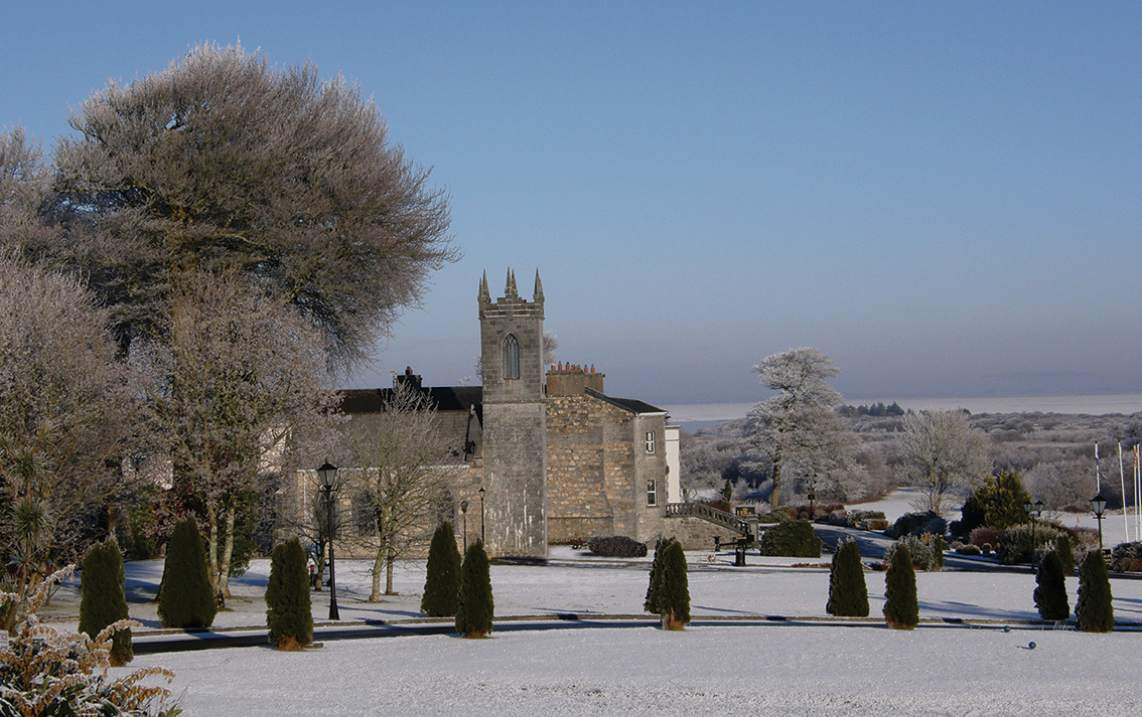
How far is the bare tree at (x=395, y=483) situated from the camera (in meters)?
34.4

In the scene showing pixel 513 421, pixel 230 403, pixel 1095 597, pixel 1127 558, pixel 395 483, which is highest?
pixel 513 421

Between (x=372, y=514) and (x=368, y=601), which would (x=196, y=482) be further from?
(x=372, y=514)

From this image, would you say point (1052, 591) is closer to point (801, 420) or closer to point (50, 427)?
point (50, 427)

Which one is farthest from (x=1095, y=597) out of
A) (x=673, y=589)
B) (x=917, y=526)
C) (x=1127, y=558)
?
(x=917, y=526)

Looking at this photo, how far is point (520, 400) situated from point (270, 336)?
57.8 ft

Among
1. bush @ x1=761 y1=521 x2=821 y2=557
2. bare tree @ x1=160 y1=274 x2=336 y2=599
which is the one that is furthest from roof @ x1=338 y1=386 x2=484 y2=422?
bare tree @ x1=160 y1=274 x2=336 y2=599

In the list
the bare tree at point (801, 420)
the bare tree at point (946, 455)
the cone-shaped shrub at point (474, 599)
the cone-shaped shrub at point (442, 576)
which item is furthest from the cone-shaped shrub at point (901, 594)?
the bare tree at point (946, 455)

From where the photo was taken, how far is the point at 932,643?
925 inches

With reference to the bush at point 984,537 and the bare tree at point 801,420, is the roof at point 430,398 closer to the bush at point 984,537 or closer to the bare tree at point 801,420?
the bush at point 984,537

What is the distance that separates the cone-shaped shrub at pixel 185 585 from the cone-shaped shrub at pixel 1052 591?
679 inches

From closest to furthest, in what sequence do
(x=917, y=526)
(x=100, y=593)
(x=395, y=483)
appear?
(x=100, y=593) < (x=395, y=483) < (x=917, y=526)

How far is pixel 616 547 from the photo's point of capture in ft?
160

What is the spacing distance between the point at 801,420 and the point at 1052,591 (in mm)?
57929

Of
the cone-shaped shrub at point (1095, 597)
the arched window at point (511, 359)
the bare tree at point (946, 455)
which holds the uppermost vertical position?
the arched window at point (511, 359)
